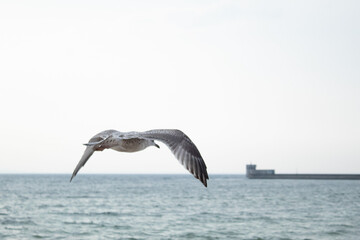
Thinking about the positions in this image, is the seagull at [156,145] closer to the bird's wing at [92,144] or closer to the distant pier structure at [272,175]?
the bird's wing at [92,144]

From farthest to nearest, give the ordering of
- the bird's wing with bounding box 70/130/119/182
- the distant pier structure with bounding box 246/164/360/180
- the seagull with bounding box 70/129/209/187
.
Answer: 1. the distant pier structure with bounding box 246/164/360/180
2. the bird's wing with bounding box 70/130/119/182
3. the seagull with bounding box 70/129/209/187

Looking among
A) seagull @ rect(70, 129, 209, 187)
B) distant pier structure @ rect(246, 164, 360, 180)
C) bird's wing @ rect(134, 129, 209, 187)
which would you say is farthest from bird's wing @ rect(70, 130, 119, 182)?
distant pier structure @ rect(246, 164, 360, 180)

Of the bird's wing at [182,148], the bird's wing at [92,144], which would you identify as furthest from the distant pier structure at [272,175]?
the bird's wing at [182,148]

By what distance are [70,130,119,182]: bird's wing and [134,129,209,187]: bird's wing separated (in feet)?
0.84

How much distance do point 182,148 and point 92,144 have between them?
75 cm

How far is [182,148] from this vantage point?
3.54 m

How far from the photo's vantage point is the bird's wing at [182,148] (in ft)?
10.5

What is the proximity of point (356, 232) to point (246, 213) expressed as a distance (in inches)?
530

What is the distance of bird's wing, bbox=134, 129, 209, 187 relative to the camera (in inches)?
127

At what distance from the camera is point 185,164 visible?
10.7ft

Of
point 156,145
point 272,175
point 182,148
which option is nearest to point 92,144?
point 156,145

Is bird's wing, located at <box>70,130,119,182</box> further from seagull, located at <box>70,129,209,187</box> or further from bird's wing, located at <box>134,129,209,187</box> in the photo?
bird's wing, located at <box>134,129,209,187</box>

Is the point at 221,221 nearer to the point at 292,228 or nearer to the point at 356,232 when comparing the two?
the point at 292,228

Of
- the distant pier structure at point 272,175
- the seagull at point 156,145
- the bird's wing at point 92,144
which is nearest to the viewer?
the seagull at point 156,145
